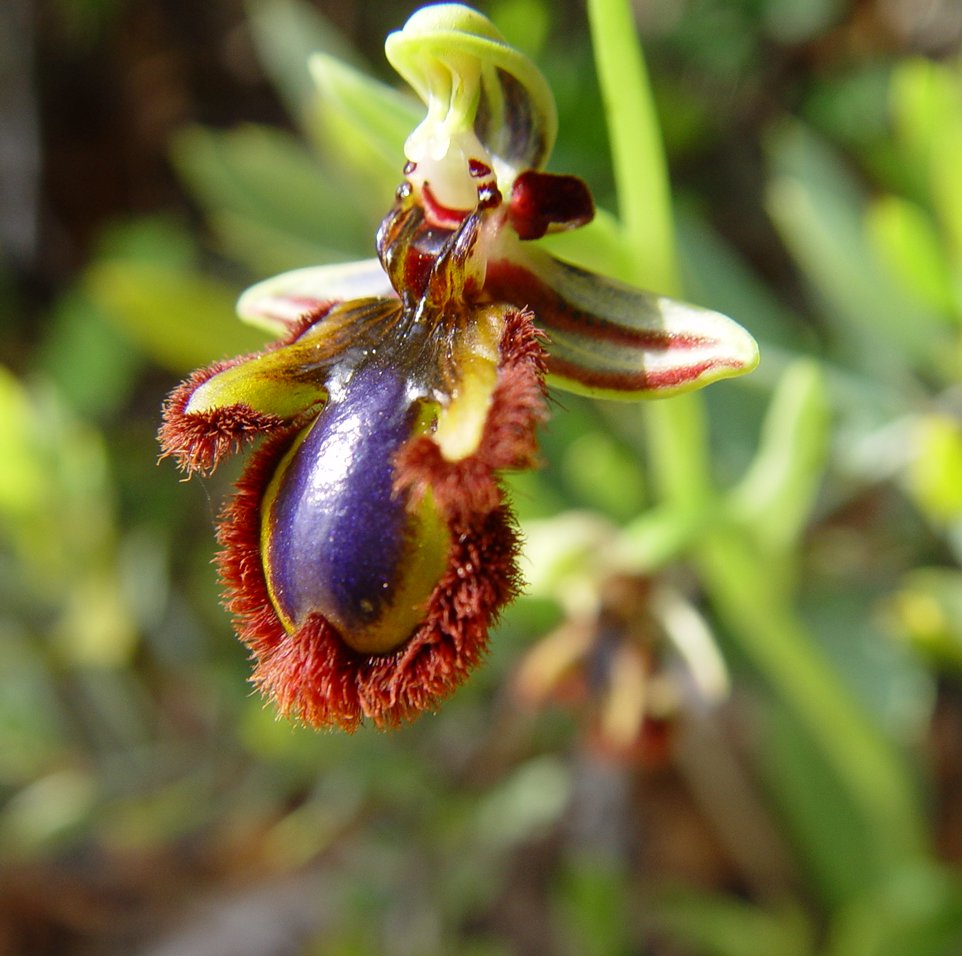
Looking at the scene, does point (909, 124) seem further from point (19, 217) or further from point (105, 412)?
point (19, 217)

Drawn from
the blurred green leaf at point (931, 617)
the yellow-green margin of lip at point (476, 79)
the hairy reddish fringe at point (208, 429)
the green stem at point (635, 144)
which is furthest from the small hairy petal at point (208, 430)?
the blurred green leaf at point (931, 617)

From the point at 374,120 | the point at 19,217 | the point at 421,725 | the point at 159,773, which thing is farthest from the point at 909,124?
the point at 19,217

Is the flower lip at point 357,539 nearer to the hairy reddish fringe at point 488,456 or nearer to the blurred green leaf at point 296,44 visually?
the hairy reddish fringe at point 488,456

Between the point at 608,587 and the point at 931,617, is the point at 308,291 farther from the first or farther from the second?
the point at 931,617

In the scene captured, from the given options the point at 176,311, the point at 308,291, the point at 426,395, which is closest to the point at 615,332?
the point at 426,395

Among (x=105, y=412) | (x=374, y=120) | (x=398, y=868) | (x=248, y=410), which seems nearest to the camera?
(x=248, y=410)

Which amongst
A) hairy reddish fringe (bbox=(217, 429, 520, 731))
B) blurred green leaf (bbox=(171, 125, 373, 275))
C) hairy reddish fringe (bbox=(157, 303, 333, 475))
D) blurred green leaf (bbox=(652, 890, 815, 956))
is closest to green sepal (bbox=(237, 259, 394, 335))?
hairy reddish fringe (bbox=(157, 303, 333, 475))

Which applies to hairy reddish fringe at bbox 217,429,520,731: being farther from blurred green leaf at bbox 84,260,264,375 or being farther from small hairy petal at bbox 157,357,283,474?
blurred green leaf at bbox 84,260,264,375
